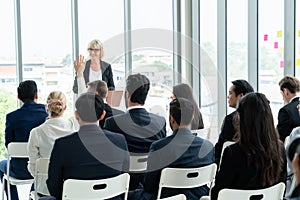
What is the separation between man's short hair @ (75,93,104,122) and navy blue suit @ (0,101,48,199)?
4.43ft

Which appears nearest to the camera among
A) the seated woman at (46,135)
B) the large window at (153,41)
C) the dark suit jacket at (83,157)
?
the dark suit jacket at (83,157)

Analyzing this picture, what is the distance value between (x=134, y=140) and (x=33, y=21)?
150 inches

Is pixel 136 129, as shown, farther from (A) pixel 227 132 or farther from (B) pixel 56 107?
(A) pixel 227 132

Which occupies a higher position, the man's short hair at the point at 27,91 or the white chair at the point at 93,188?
the man's short hair at the point at 27,91

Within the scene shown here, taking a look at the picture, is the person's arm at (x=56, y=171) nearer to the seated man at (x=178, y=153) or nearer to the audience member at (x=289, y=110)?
the seated man at (x=178, y=153)

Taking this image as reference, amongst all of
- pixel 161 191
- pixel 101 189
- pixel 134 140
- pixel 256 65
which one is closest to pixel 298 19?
pixel 256 65

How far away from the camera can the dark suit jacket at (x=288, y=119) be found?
3957 millimetres

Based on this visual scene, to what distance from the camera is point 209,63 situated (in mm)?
6926

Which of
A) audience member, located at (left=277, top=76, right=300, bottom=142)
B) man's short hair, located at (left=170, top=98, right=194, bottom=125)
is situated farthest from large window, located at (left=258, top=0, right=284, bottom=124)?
man's short hair, located at (left=170, top=98, right=194, bottom=125)

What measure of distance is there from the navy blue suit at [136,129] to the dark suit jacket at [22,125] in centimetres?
91

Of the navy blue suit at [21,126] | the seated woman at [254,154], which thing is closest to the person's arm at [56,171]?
the seated woman at [254,154]

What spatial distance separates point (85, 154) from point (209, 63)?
15.1ft

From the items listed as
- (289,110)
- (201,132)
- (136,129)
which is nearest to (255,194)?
(136,129)

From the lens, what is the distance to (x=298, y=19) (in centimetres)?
493
